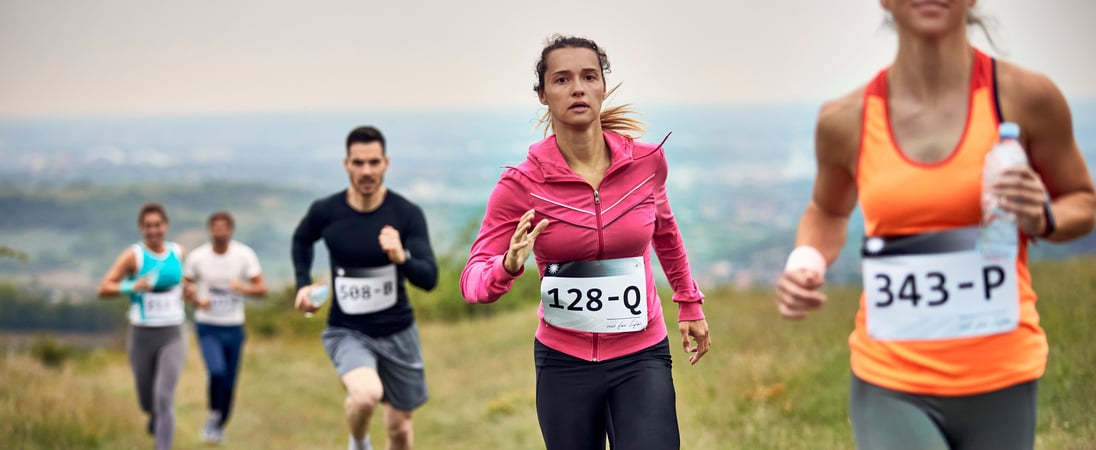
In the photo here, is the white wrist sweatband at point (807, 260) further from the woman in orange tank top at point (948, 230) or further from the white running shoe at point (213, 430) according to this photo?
the white running shoe at point (213, 430)

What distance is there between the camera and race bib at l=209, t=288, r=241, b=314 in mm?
11186

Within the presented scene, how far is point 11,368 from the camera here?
629 inches

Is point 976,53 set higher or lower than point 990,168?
higher

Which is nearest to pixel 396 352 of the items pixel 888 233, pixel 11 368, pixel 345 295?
pixel 345 295

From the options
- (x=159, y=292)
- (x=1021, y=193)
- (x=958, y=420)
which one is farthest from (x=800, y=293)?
(x=159, y=292)

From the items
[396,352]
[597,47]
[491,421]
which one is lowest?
[491,421]

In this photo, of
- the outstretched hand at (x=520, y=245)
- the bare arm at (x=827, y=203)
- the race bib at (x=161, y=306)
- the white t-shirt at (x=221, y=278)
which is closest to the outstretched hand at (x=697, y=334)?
the outstretched hand at (x=520, y=245)

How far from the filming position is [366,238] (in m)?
7.10

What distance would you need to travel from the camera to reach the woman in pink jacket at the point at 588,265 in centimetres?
458

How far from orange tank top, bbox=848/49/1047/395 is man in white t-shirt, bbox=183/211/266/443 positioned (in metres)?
8.51

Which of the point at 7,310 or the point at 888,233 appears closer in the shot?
the point at 888,233

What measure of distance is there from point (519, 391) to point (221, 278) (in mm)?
3370

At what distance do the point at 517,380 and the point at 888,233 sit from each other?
35.0 ft

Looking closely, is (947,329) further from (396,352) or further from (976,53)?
(396,352)
